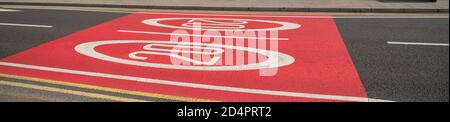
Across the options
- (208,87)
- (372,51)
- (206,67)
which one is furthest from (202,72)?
(372,51)

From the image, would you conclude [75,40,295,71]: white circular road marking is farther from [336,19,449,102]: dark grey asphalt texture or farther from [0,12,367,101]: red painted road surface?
[336,19,449,102]: dark grey asphalt texture

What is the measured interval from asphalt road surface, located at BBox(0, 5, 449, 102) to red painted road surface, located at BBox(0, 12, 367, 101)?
0.99 feet

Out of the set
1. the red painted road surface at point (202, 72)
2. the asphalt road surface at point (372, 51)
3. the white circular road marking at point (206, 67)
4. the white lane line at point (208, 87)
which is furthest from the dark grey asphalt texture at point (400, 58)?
the white circular road marking at point (206, 67)

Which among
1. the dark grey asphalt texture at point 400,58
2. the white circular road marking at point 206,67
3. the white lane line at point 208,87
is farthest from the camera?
the white circular road marking at point 206,67

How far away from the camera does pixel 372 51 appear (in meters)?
7.26

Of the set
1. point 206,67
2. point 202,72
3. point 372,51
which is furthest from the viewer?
point 372,51

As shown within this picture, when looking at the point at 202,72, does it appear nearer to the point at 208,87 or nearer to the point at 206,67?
the point at 206,67

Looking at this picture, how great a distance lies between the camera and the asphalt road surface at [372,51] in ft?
16.5

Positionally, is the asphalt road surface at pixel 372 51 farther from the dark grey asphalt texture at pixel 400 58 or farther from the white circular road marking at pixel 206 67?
the white circular road marking at pixel 206 67

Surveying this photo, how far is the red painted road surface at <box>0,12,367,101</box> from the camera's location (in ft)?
16.9

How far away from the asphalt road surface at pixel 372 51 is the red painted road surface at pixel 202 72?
302 mm

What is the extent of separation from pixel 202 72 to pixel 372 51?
10.7ft

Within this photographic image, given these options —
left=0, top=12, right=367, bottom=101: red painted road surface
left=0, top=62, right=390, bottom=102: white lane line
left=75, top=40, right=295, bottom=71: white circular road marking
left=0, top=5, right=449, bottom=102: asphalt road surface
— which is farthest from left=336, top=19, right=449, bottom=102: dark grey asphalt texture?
left=75, top=40, right=295, bottom=71: white circular road marking
